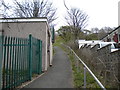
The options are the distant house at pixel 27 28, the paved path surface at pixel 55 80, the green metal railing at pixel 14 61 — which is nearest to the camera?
the green metal railing at pixel 14 61

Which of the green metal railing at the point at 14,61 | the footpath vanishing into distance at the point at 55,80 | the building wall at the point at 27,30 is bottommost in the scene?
the footpath vanishing into distance at the point at 55,80

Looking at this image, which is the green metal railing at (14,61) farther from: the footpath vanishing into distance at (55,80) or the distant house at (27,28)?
the distant house at (27,28)

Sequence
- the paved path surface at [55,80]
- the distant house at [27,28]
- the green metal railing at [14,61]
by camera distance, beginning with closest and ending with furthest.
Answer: the green metal railing at [14,61] → the paved path surface at [55,80] → the distant house at [27,28]

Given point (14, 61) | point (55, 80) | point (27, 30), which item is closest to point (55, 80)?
point (55, 80)

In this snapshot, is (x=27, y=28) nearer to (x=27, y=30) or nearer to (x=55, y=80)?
(x=27, y=30)

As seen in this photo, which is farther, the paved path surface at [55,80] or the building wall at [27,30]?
the building wall at [27,30]

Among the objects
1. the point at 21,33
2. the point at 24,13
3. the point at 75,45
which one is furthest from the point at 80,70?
the point at 24,13

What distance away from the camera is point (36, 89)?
20.0ft

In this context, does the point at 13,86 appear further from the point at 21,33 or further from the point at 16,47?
the point at 21,33

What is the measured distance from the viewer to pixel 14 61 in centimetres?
595

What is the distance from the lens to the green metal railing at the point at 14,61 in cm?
529

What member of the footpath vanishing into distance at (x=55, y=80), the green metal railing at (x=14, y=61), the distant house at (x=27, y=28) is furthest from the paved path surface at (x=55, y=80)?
the distant house at (x=27, y=28)

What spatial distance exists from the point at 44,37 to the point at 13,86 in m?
5.54

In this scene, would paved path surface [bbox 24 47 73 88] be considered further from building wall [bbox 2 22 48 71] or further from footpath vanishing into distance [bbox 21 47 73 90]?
building wall [bbox 2 22 48 71]
